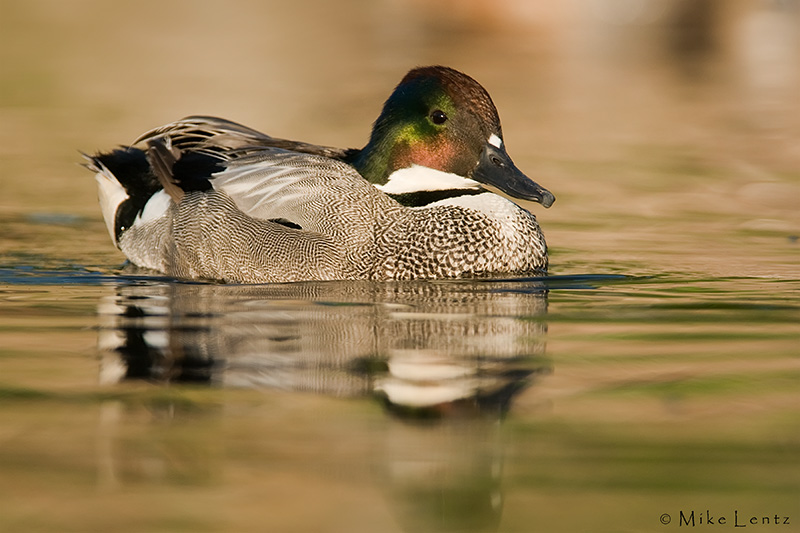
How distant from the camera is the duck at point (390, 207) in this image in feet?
25.7

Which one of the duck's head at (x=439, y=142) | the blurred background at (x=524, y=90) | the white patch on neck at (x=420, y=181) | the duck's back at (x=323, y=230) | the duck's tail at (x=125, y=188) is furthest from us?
the blurred background at (x=524, y=90)

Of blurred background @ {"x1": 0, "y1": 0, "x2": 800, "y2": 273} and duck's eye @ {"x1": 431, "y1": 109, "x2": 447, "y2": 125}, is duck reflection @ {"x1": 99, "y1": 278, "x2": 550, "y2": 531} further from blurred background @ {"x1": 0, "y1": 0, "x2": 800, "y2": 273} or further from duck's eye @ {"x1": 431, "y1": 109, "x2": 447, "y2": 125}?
blurred background @ {"x1": 0, "y1": 0, "x2": 800, "y2": 273}

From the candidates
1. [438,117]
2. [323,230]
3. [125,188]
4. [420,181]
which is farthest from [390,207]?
[125,188]

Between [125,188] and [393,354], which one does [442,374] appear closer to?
[393,354]

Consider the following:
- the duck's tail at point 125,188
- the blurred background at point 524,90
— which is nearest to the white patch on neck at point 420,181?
the blurred background at point 524,90

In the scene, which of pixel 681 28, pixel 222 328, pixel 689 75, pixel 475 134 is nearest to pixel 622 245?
pixel 475 134

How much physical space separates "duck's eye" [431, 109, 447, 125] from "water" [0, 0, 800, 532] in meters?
1.03

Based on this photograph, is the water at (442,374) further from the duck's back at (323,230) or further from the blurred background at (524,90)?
the duck's back at (323,230)

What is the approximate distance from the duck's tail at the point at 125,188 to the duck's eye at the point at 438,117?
214 centimetres

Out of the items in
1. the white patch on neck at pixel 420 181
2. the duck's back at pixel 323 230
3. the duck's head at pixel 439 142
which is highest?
the duck's head at pixel 439 142

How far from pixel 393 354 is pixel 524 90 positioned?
48.1 ft

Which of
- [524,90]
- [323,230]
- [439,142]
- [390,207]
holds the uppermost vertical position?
[524,90]

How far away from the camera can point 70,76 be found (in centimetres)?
2052

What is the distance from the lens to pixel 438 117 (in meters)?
7.96
